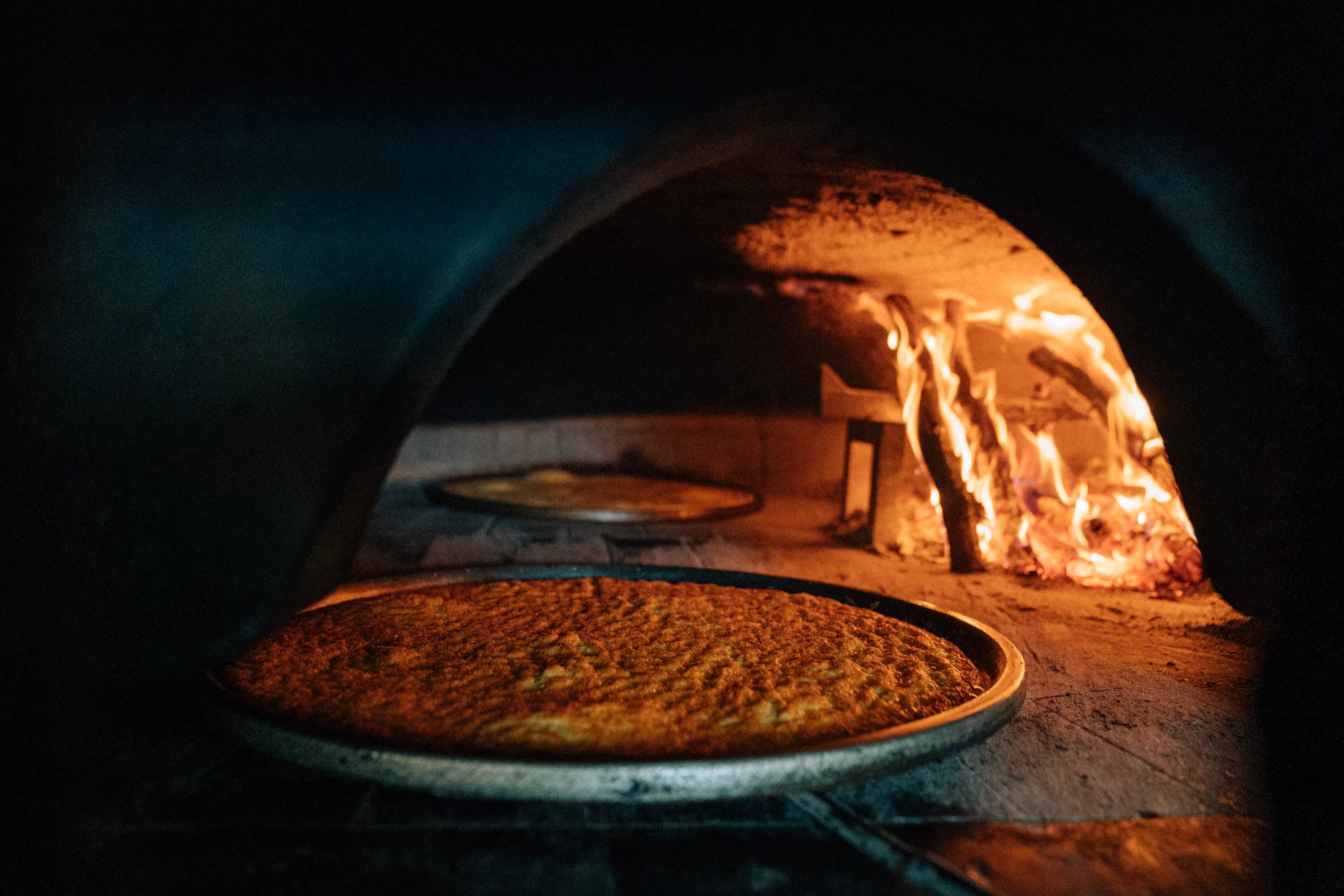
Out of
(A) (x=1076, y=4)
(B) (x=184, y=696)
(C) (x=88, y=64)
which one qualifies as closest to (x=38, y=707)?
(B) (x=184, y=696)

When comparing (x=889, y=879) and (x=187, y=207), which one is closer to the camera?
(x=889, y=879)

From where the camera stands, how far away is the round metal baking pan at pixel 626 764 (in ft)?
4.12

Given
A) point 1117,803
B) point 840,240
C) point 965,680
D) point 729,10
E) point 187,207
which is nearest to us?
point 1117,803

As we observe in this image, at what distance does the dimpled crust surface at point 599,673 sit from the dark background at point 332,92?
36 centimetres

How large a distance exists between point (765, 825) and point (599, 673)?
1.79ft

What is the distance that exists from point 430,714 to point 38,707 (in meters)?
0.84

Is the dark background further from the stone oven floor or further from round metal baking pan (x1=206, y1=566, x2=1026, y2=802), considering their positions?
round metal baking pan (x1=206, y1=566, x2=1026, y2=802)

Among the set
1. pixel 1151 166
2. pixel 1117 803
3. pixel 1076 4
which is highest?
pixel 1076 4

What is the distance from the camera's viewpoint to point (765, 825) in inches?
51.2

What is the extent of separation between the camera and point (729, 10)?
5.54 feet

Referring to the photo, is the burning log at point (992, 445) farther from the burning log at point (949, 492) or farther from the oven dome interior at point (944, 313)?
the burning log at point (949, 492)

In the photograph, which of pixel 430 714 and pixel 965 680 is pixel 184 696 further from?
pixel 965 680

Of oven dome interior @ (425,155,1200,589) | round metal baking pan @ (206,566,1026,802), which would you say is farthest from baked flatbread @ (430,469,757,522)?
round metal baking pan @ (206,566,1026,802)

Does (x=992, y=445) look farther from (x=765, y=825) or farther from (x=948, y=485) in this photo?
(x=765, y=825)
